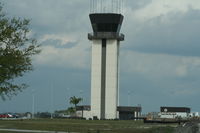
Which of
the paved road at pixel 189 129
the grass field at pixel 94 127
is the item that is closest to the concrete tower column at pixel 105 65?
the grass field at pixel 94 127

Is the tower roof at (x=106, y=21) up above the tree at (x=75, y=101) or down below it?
above

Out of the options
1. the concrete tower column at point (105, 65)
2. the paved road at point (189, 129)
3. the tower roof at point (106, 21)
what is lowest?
the paved road at point (189, 129)

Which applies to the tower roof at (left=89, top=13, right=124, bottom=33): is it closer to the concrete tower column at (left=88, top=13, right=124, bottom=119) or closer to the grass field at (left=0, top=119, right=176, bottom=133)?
the concrete tower column at (left=88, top=13, right=124, bottom=119)

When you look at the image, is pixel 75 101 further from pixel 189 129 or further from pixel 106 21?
pixel 189 129

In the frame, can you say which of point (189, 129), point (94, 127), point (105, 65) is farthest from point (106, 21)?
point (189, 129)

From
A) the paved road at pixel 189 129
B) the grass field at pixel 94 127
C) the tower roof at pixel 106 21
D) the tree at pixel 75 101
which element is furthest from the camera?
the tree at pixel 75 101

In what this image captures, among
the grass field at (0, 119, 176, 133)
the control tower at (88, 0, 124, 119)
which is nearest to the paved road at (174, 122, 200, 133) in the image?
the grass field at (0, 119, 176, 133)

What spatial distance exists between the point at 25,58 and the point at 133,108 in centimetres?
13183

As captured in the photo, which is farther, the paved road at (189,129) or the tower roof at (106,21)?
the tower roof at (106,21)

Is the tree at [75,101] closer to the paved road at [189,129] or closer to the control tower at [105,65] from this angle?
the control tower at [105,65]

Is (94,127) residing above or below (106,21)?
below

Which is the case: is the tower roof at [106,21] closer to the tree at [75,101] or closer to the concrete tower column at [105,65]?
the concrete tower column at [105,65]

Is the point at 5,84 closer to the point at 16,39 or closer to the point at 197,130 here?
the point at 16,39

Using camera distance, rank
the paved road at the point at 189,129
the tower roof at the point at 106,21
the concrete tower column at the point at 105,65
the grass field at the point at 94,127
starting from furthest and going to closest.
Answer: the concrete tower column at the point at 105,65 < the tower roof at the point at 106,21 < the grass field at the point at 94,127 < the paved road at the point at 189,129
